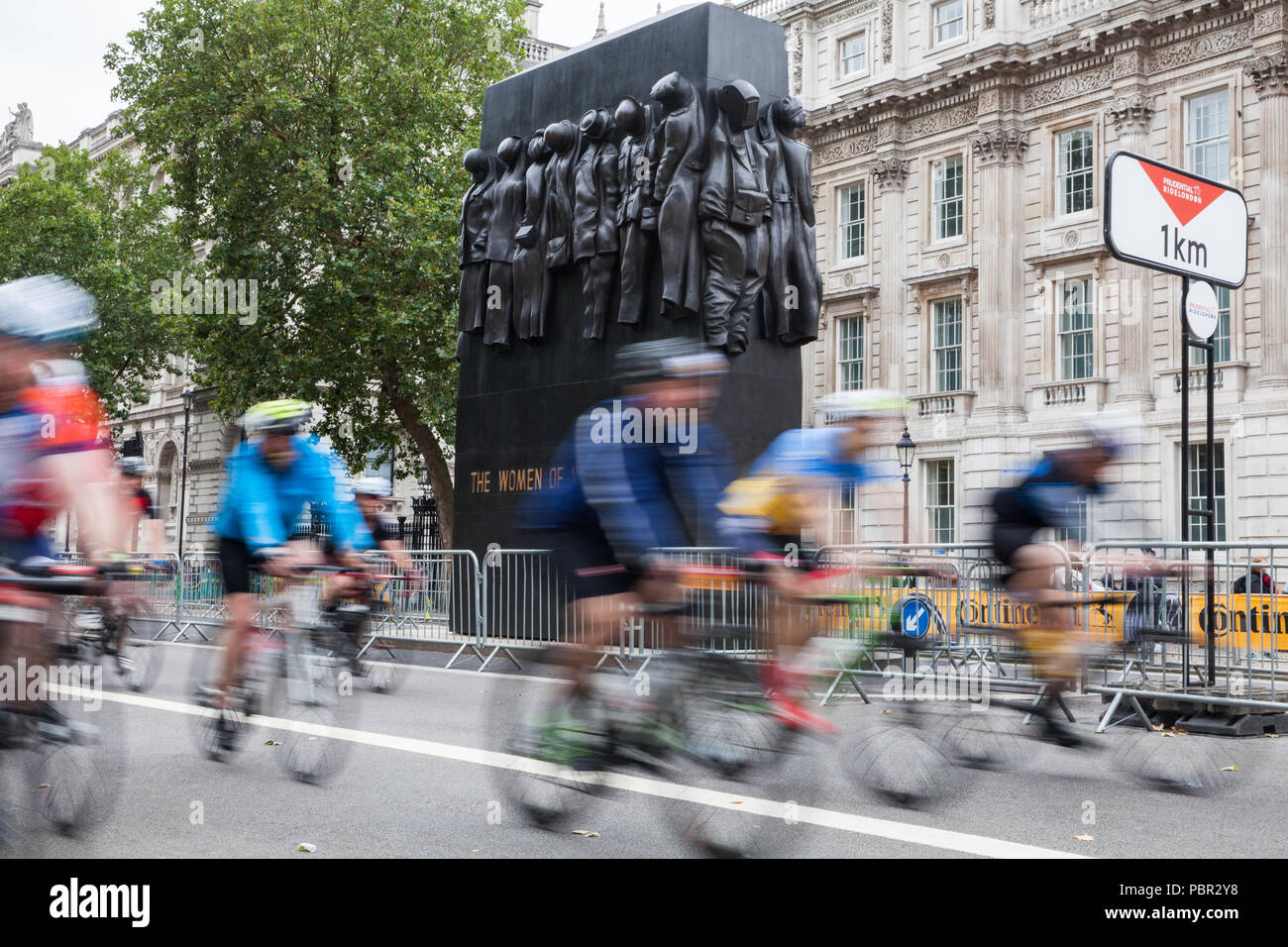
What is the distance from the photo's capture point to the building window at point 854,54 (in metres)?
39.8

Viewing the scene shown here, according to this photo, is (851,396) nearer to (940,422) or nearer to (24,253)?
(940,422)

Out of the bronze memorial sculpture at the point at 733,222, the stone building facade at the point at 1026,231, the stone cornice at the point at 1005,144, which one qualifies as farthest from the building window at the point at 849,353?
the bronze memorial sculpture at the point at 733,222

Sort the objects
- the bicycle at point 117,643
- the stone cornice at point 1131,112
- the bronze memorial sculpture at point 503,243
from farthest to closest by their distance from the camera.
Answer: the stone cornice at point 1131,112 → the bronze memorial sculpture at point 503,243 → the bicycle at point 117,643

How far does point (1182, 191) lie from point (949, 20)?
28.9 m

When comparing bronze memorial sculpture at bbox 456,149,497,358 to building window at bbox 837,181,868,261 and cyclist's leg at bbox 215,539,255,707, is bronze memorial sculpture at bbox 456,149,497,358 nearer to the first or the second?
cyclist's leg at bbox 215,539,255,707

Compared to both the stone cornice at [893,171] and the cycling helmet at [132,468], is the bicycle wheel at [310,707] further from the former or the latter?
the stone cornice at [893,171]

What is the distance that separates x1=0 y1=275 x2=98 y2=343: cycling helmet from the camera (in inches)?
209

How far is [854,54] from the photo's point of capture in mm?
40062

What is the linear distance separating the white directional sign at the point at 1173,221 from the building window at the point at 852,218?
28.4m

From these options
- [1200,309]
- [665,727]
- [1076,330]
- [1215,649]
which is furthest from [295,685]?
[1076,330]

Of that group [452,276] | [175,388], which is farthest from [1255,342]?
[175,388]

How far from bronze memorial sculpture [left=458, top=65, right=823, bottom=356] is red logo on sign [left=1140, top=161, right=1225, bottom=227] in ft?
17.8

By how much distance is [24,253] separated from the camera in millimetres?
48688

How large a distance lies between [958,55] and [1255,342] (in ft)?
38.6
